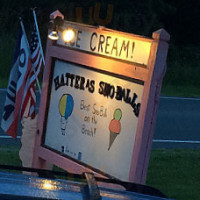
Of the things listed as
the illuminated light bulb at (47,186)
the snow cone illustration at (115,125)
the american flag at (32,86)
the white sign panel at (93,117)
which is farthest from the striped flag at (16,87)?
the illuminated light bulb at (47,186)

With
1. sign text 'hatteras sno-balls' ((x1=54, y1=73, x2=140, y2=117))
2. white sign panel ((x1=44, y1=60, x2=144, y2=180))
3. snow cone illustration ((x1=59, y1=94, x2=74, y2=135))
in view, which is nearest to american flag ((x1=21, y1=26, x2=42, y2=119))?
white sign panel ((x1=44, y1=60, x2=144, y2=180))

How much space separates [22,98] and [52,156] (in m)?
1.01

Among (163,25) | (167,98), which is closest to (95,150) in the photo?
(167,98)

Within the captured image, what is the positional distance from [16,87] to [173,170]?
9.79 ft

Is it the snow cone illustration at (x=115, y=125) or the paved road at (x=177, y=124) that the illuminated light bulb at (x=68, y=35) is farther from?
the paved road at (x=177, y=124)

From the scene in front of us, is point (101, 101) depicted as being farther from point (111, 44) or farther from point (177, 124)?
point (177, 124)

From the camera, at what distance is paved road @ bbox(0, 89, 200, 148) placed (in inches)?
505

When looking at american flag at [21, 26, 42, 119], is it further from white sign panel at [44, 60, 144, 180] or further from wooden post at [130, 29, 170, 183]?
wooden post at [130, 29, 170, 183]

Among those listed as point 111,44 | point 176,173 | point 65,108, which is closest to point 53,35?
point 65,108

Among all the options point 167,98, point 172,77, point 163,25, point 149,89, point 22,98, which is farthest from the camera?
point 163,25

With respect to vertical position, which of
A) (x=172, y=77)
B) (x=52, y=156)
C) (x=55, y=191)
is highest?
(x=55, y=191)

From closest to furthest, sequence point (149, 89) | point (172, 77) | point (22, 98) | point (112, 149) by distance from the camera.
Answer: point (149, 89) < point (112, 149) < point (22, 98) < point (172, 77)

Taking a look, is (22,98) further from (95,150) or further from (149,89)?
(149,89)

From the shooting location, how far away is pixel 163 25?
29.9 meters
